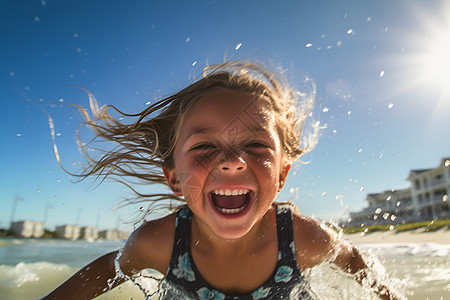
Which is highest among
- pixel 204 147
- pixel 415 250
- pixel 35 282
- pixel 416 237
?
pixel 204 147

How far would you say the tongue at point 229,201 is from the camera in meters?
1.98

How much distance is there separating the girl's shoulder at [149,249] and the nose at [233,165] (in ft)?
3.38

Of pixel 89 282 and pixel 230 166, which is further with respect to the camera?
pixel 89 282

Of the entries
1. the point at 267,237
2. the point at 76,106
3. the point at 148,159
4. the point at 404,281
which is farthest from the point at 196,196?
the point at 404,281

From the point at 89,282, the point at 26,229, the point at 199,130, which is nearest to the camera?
the point at 199,130

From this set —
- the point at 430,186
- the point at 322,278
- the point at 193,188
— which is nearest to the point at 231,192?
the point at 193,188

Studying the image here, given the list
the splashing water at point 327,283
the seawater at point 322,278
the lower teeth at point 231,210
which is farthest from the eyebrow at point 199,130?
the seawater at point 322,278

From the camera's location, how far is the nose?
5.91 ft

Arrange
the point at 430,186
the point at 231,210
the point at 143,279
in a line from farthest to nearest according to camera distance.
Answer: the point at 430,186
the point at 143,279
the point at 231,210

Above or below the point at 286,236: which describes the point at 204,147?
above

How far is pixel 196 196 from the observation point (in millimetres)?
1983

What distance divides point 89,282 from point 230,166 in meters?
1.40

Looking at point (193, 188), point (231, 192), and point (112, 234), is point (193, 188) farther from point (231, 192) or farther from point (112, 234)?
point (112, 234)

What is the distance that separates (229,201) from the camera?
2.00 metres
